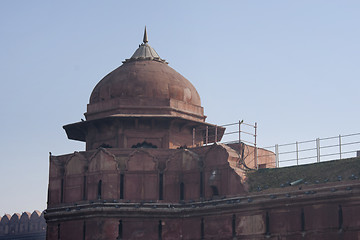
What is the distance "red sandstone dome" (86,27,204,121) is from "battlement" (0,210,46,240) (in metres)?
19.1

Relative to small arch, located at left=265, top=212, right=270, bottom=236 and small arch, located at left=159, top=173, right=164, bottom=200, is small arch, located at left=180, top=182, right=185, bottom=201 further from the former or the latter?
small arch, located at left=265, top=212, right=270, bottom=236

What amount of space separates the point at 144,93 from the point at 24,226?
23.9m

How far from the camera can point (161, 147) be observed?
40781mm

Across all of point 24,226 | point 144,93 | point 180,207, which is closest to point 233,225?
point 180,207

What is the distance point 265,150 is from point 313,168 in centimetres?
603

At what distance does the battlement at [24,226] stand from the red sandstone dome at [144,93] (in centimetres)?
1908

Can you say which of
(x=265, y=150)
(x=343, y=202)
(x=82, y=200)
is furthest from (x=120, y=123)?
(x=343, y=202)

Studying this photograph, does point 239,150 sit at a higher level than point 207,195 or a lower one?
higher

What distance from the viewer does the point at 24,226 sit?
60.2 m

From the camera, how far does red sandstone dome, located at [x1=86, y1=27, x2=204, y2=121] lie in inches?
1625

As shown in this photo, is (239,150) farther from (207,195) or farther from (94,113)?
(94,113)

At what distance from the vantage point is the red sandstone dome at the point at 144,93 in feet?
135

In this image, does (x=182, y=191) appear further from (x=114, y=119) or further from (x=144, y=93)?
(x=144, y=93)

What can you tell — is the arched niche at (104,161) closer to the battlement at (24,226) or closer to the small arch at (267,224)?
the small arch at (267,224)
